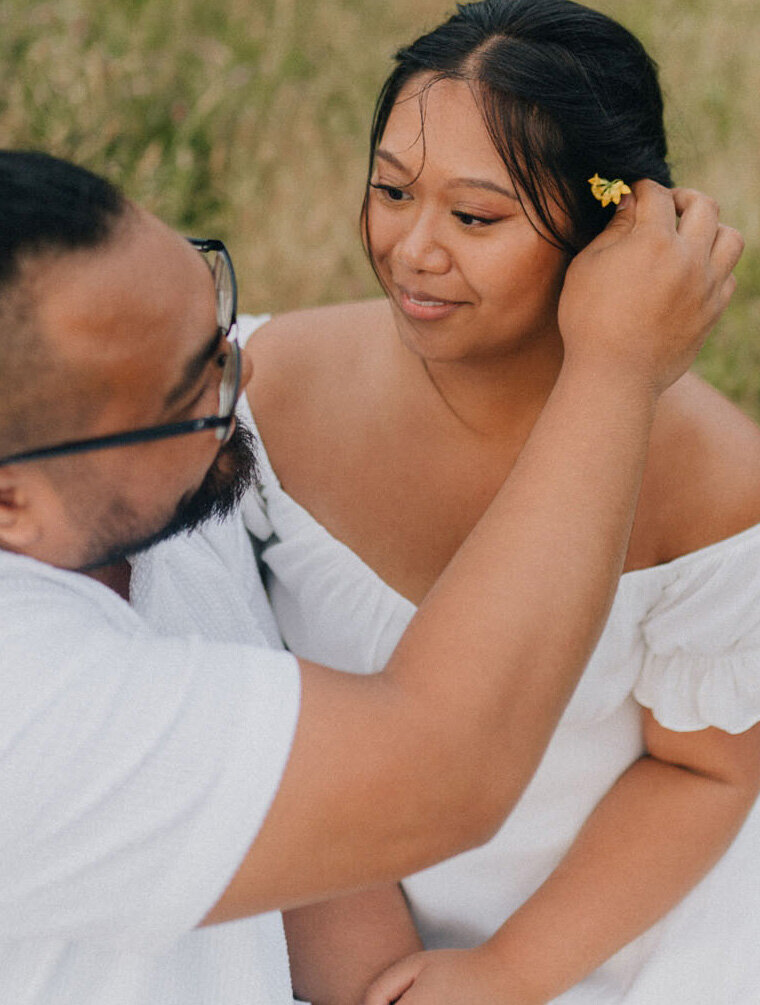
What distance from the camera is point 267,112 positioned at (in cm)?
474

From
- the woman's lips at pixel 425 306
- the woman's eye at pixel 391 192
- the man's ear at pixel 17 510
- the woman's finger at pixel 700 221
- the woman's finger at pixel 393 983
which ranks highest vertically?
the woman's finger at pixel 700 221

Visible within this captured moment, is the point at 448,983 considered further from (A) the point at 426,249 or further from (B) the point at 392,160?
(B) the point at 392,160

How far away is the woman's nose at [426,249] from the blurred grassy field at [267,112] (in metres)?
2.49

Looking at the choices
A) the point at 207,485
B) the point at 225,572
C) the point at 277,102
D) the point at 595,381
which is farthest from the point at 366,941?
the point at 277,102

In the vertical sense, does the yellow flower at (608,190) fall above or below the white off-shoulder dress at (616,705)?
above

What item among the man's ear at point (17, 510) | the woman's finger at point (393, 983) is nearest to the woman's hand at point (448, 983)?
the woman's finger at point (393, 983)

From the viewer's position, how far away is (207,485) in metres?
1.57

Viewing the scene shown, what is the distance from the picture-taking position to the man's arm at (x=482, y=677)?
124cm

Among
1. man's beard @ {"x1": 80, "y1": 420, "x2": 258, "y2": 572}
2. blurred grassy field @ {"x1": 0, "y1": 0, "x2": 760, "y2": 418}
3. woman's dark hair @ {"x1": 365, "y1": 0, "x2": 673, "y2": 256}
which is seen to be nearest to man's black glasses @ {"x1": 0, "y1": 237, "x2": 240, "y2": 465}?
man's beard @ {"x1": 80, "y1": 420, "x2": 258, "y2": 572}

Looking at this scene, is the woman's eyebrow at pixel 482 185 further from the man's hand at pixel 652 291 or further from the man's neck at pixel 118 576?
the man's neck at pixel 118 576

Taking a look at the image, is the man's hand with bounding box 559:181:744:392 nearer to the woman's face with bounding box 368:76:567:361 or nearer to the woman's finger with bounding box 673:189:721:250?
the woman's finger with bounding box 673:189:721:250

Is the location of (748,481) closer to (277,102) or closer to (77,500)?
(77,500)

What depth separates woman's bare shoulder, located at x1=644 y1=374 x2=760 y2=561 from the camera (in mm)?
1845

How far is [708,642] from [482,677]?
0.81 metres
